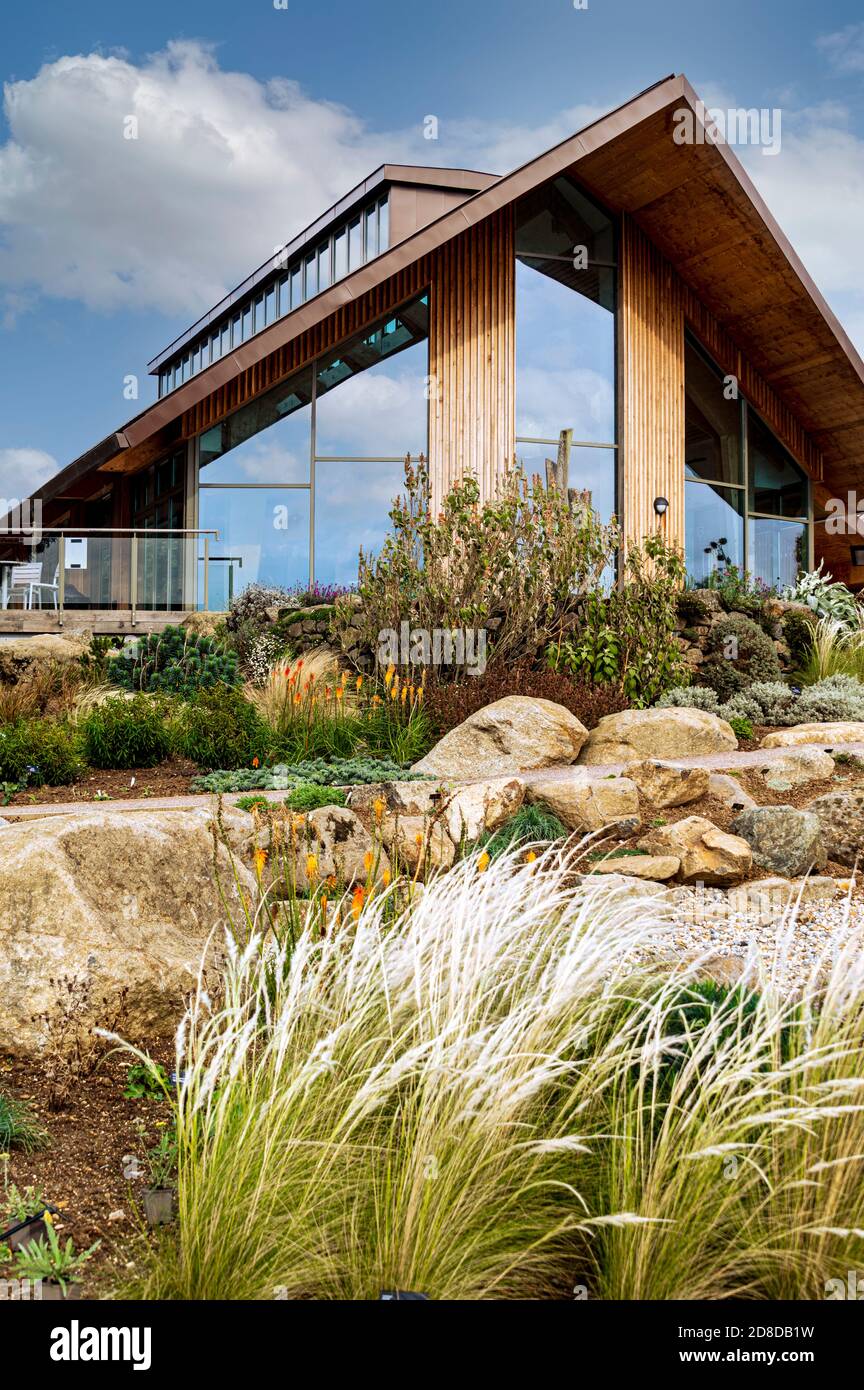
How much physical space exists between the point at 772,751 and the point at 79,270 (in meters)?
10.3

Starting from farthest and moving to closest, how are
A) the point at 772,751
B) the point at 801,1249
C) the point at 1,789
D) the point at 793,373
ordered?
the point at 793,373 → the point at 772,751 → the point at 1,789 → the point at 801,1249

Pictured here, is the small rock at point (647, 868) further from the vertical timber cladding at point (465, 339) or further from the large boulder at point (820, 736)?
the vertical timber cladding at point (465, 339)

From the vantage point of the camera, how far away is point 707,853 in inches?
201

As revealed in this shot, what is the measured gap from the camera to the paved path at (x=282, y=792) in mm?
5898

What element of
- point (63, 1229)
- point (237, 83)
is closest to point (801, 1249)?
point (63, 1229)

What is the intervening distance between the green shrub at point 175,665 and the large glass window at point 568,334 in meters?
5.94

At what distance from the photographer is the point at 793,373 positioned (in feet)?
53.5

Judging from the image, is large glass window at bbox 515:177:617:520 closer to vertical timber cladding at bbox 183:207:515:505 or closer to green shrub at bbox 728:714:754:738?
vertical timber cladding at bbox 183:207:515:505

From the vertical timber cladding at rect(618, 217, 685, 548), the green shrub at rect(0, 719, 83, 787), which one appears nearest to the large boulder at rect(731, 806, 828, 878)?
the green shrub at rect(0, 719, 83, 787)

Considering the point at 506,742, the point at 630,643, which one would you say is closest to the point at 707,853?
the point at 506,742

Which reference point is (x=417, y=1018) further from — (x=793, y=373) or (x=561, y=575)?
(x=793, y=373)

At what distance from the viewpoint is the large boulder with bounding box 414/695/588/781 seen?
23.6ft

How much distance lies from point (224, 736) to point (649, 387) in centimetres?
1012

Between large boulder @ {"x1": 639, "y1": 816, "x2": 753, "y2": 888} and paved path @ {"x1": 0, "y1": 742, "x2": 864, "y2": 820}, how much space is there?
3.17 feet
